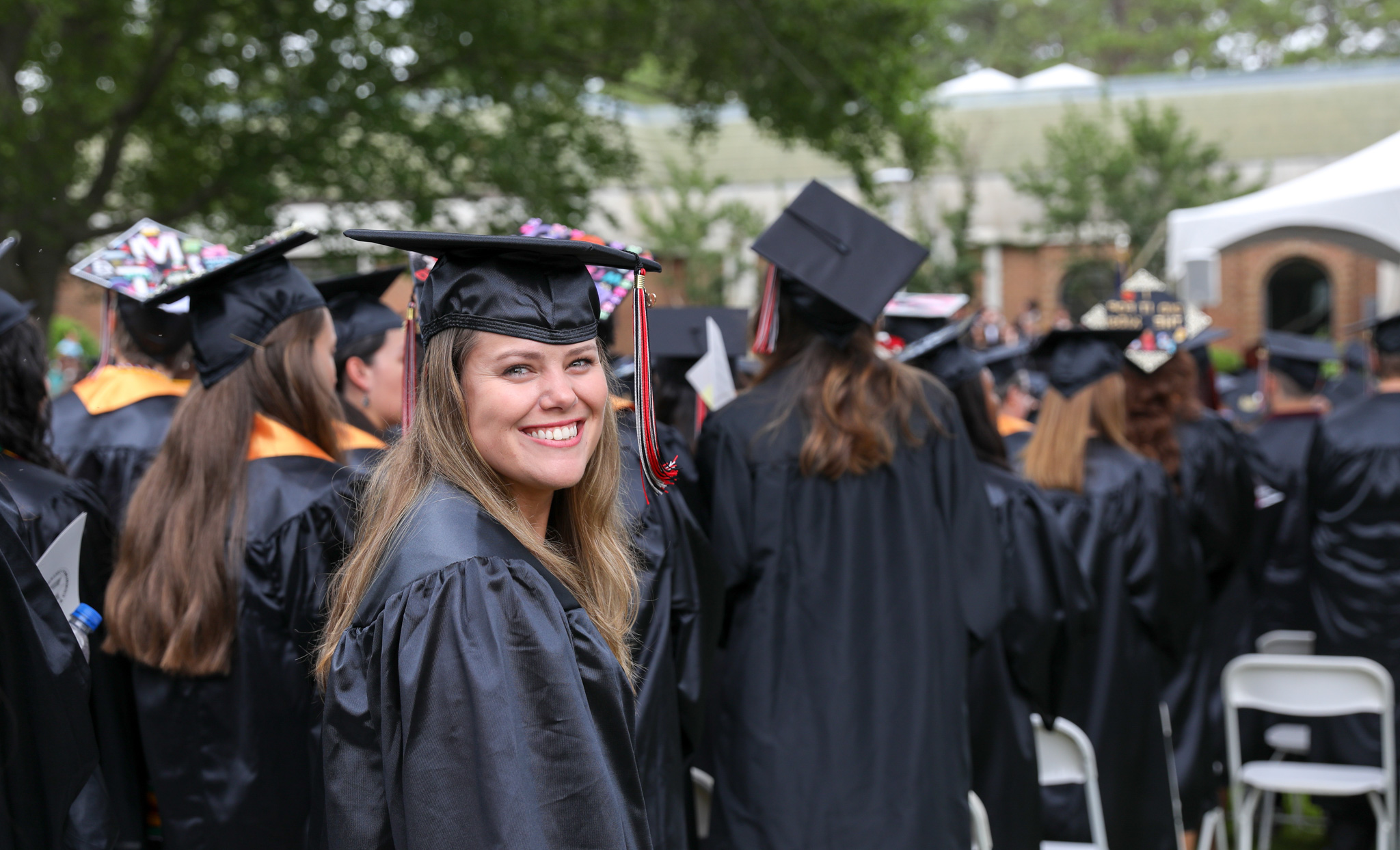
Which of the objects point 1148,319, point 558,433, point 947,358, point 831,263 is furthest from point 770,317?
point 1148,319

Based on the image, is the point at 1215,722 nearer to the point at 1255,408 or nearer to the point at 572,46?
the point at 1255,408

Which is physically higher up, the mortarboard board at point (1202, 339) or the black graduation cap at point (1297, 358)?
the mortarboard board at point (1202, 339)

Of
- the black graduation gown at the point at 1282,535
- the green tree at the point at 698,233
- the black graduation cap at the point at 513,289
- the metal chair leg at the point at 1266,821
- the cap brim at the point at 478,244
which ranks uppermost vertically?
the green tree at the point at 698,233

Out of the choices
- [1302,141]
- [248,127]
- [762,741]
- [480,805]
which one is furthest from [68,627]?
[1302,141]

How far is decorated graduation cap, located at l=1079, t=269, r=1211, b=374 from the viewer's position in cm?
495

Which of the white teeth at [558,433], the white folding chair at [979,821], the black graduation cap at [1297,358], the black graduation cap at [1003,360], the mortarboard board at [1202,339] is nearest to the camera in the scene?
the white teeth at [558,433]

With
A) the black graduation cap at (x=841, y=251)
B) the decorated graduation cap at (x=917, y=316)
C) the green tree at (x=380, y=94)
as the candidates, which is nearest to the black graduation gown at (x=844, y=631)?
the black graduation cap at (x=841, y=251)

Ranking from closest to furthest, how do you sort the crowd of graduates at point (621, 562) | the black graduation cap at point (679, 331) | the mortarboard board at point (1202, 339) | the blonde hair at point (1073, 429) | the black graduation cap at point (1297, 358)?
the crowd of graduates at point (621, 562) < the black graduation cap at point (679, 331) < the blonde hair at point (1073, 429) < the mortarboard board at point (1202, 339) < the black graduation cap at point (1297, 358)

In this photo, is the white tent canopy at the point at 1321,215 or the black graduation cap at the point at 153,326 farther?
the white tent canopy at the point at 1321,215

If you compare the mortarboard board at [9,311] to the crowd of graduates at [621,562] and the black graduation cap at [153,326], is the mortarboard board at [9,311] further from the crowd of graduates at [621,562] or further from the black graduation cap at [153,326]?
the black graduation cap at [153,326]

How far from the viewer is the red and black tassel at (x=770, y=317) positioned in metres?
3.38

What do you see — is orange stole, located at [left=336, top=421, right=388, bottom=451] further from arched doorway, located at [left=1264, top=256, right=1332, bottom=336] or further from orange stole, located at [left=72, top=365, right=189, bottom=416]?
arched doorway, located at [left=1264, top=256, right=1332, bottom=336]

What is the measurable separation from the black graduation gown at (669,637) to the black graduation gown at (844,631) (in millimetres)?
152

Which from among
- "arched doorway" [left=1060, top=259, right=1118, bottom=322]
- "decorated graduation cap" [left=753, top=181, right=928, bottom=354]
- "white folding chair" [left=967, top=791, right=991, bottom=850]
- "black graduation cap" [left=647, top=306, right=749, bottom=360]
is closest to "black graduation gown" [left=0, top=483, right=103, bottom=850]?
"decorated graduation cap" [left=753, top=181, right=928, bottom=354]
